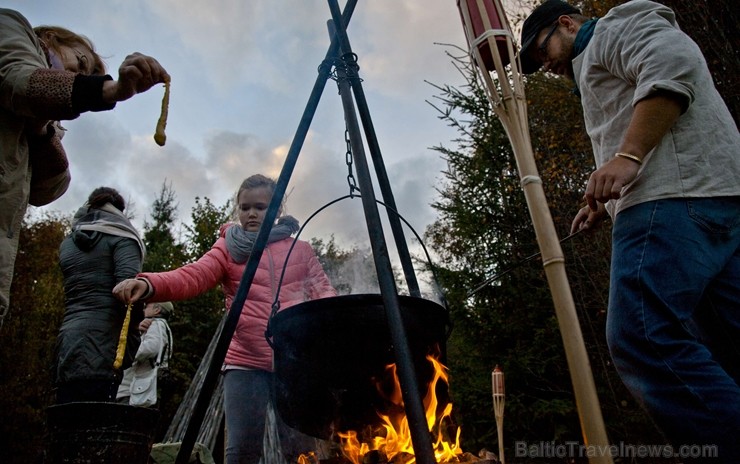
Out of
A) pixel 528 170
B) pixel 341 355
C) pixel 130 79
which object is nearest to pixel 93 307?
pixel 341 355

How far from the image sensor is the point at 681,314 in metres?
1.34

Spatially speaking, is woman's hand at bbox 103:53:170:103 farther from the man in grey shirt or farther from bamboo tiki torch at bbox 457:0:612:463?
the man in grey shirt

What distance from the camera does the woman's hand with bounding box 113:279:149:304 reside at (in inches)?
84.3

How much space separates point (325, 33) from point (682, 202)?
83.3 inches

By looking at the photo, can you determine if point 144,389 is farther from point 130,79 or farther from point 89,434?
point 130,79

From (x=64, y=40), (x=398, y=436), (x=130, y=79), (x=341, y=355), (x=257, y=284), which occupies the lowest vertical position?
(x=398, y=436)

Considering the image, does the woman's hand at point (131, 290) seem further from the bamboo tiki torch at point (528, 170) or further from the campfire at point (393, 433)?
the bamboo tiki torch at point (528, 170)

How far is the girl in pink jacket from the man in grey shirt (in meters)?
1.48

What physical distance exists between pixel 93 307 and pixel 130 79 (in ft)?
6.87

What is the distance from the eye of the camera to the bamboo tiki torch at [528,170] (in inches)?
51.7

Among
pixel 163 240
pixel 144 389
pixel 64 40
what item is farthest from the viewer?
pixel 163 240

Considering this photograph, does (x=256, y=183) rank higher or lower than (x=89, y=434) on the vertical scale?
higher

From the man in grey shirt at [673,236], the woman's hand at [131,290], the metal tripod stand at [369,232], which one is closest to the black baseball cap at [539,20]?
the man in grey shirt at [673,236]

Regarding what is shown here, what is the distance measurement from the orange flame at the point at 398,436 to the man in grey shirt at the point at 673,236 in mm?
891
